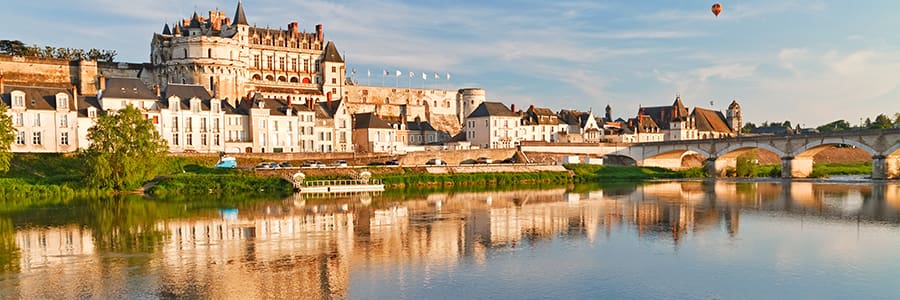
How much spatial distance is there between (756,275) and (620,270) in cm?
291

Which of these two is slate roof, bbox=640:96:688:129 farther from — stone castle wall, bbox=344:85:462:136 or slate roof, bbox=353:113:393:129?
slate roof, bbox=353:113:393:129

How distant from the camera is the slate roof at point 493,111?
221ft

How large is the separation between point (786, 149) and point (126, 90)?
45.5 metres

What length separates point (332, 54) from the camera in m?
72.6

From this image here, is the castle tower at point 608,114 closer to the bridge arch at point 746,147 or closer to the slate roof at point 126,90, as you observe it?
the bridge arch at point 746,147

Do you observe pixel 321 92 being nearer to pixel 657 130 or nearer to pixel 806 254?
pixel 657 130

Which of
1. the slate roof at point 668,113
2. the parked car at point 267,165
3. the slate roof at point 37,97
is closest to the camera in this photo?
the slate roof at point 37,97

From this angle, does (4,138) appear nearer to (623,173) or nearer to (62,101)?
(62,101)

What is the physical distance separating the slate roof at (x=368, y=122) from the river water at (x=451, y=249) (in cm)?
2598

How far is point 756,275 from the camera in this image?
16.0 meters

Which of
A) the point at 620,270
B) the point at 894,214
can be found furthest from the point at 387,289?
the point at 894,214

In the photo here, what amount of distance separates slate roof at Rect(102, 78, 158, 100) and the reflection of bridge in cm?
3721

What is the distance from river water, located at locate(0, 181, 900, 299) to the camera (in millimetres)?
14703

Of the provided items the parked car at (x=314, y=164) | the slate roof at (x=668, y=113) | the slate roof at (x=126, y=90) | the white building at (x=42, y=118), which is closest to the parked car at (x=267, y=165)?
the parked car at (x=314, y=164)
